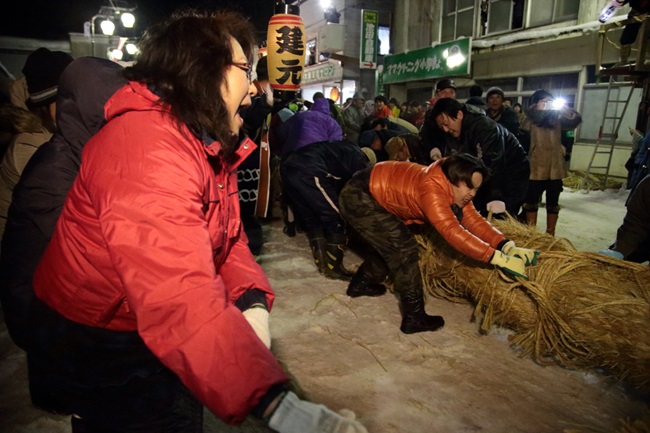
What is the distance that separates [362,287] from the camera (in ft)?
12.8

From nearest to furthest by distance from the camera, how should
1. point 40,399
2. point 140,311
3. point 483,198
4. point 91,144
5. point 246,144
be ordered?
point 140,311, point 91,144, point 246,144, point 40,399, point 483,198

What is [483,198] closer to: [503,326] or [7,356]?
[503,326]

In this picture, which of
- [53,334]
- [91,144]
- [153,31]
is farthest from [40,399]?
[153,31]

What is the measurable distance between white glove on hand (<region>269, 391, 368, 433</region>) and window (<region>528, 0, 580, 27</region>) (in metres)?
13.2

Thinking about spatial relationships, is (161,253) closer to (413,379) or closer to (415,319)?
(413,379)

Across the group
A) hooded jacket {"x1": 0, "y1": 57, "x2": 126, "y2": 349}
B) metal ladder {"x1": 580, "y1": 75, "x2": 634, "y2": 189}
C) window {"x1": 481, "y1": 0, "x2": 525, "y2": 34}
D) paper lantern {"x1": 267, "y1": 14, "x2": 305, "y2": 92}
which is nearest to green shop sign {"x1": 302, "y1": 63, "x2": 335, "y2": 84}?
window {"x1": 481, "y1": 0, "x2": 525, "y2": 34}

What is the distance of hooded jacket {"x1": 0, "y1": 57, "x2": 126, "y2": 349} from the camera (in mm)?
1545

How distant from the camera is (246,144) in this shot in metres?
1.46

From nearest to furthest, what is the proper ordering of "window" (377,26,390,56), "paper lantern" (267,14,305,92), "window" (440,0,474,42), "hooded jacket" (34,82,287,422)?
"hooded jacket" (34,82,287,422)
"paper lantern" (267,14,305,92)
"window" (440,0,474,42)
"window" (377,26,390,56)

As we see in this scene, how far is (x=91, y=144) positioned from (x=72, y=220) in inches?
8.5

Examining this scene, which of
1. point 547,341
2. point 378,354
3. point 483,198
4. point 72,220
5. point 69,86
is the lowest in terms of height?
point 378,354

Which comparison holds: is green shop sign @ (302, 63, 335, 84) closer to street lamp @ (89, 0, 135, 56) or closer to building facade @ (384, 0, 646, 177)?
building facade @ (384, 0, 646, 177)

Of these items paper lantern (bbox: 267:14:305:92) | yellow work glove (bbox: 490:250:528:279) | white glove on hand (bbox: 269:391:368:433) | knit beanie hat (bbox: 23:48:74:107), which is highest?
paper lantern (bbox: 267:14:305:92)

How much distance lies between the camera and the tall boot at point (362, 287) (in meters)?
3.89
